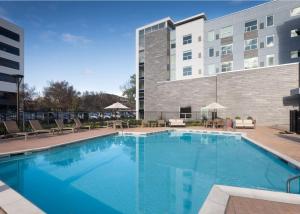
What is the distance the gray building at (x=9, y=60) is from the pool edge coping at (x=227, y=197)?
161ft

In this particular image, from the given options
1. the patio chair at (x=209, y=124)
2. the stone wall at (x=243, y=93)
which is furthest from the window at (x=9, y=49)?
the patio chair at (x=209, y=124)

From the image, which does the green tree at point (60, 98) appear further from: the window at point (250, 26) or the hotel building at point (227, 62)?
the window at point (250, 26)

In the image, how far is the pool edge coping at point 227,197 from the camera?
12.4 feet

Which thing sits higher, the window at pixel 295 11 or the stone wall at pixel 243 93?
the window at pixel 295 11

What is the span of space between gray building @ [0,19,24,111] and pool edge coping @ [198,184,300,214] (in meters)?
49.0

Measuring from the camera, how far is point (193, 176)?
7105mm

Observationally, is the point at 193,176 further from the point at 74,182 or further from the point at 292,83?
the point at 292,83

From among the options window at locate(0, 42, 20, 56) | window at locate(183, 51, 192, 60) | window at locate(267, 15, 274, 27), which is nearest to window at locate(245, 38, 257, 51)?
window at locate(267, 15, 274, 27)

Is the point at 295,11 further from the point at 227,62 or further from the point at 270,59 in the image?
the point at 227,62

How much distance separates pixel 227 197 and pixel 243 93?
20543 millimetres

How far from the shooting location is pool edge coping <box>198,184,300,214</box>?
12.4 feet

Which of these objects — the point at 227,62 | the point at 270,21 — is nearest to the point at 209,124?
the point at 227,62

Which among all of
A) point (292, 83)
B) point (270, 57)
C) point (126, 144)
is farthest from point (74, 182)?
point (270, 57)

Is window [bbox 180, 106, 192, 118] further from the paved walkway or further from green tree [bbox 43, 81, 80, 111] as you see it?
the paved walkway
